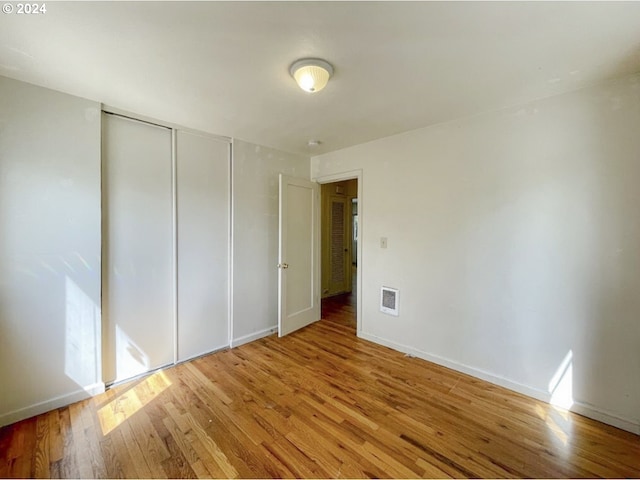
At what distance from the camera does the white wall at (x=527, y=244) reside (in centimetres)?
179

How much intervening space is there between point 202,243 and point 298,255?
3.98 ft

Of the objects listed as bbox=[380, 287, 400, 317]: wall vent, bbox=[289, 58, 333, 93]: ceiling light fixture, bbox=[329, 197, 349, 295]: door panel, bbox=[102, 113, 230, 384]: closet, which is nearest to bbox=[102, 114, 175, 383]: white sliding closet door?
bbox=[102, 113, 230, 384]: closet

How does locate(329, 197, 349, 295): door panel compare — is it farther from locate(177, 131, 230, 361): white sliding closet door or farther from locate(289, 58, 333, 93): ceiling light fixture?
locate(289, 58, 333, 93): ceiling light fixture

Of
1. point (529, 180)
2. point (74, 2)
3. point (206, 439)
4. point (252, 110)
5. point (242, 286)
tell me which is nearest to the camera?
point (74, 2)

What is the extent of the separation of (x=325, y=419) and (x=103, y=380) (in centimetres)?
187

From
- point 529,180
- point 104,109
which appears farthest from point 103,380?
A: point 529,180

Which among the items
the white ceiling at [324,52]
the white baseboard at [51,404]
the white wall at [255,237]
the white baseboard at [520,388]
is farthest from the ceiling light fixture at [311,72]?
the white baseboard at [51,404]

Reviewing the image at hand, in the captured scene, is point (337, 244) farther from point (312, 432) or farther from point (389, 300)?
point (312, 432)

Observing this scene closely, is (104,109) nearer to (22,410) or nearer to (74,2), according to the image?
(74,2)

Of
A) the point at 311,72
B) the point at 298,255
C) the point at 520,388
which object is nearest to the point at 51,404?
the point at 298,255

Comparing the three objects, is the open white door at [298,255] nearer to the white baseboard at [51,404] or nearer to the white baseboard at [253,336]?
the white baseboard at [253,336]

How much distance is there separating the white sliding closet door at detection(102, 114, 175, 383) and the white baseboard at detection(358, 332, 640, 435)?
7.59 feet

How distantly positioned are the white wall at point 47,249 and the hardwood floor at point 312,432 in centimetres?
26

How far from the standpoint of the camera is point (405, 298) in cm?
286
